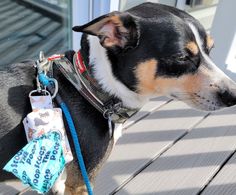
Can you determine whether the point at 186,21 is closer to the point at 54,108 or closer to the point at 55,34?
the point at 54,108

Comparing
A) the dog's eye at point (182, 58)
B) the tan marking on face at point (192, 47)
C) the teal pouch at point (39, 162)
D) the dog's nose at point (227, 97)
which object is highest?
the tan marking on face at point (192, 47)

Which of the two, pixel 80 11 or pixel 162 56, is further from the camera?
pixel 80 11

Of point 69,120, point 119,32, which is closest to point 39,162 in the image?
point 69,120

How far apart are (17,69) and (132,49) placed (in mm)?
549

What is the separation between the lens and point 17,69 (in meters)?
1.66

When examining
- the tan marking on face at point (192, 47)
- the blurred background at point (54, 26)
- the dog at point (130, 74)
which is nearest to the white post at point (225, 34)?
the blurred background at point (54, 26)

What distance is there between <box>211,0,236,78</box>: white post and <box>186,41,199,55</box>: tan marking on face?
1852 millimetres

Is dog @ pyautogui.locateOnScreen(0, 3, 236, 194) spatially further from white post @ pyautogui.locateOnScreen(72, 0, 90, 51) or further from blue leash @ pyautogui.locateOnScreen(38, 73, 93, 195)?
white post @ pyautogui.locateOnScreen(72, 0, 90, 51)

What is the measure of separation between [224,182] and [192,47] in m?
1.09

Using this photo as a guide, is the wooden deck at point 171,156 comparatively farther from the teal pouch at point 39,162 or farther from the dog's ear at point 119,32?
the dog's ear at point 119,32

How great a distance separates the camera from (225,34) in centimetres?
342

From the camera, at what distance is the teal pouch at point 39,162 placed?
1398 millimetres

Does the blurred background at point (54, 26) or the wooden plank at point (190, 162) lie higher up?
the blurred background at point (54, 26)

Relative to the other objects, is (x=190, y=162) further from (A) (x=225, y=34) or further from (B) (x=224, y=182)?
(A) (x=225, y=34)
